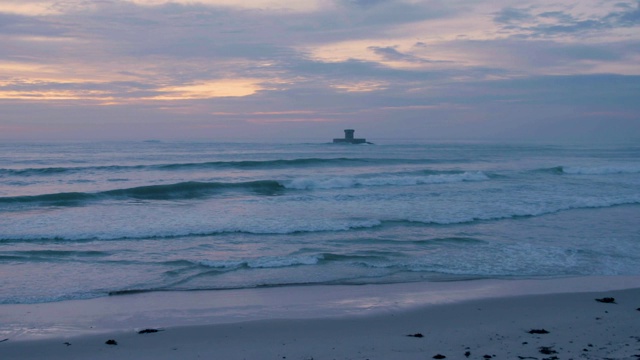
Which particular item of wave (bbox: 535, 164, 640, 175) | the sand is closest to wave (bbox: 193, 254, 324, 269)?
the sand

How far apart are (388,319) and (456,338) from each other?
1071mm

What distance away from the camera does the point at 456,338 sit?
22.0ft

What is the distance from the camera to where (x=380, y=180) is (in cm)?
2767

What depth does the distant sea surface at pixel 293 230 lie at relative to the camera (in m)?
10.0

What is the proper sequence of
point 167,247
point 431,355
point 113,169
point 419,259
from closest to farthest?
1. point 431,355
2. point 419,259
3. point 167,247
4. point 113,169

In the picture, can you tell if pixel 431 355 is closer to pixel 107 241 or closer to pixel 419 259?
pixel 419 259

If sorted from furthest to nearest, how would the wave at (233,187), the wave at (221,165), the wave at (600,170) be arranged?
1. the wave at (600,170)
2. the wave at (221,165)
3. the wave at (233,187)

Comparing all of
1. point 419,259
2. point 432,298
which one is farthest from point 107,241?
point 432,298

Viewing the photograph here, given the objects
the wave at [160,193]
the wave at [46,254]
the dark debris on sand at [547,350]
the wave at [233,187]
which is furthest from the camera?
the wave at [233,187]

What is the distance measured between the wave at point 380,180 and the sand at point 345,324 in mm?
17241

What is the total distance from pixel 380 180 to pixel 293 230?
13.8 meters

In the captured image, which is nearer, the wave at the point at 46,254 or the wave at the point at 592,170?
the wave at the point at 46,254

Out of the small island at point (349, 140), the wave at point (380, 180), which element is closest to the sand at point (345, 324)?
the wave at point (380, 180)

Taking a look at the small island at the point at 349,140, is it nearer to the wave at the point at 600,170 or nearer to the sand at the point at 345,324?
the wave at the point at 600,170
